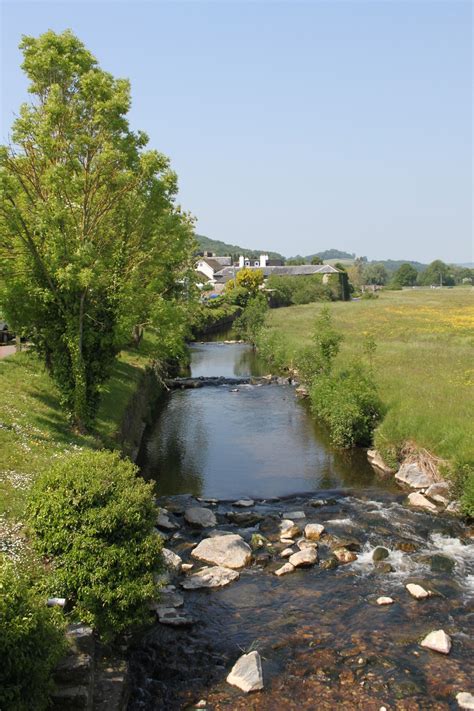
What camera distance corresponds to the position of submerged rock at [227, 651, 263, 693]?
34.7 feet

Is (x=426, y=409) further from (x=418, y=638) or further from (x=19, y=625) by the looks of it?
(x=19, y=625)

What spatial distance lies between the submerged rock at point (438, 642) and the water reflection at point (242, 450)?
10.0 meters

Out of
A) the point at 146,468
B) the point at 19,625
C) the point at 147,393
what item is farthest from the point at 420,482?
the point at 147,393

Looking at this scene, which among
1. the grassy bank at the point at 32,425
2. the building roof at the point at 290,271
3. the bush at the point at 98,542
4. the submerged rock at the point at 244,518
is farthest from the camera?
the building roof at the point at 290,271

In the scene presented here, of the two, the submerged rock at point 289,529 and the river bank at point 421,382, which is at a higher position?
the river bank at point 421,382

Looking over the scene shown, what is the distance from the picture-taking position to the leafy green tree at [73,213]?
19219mm

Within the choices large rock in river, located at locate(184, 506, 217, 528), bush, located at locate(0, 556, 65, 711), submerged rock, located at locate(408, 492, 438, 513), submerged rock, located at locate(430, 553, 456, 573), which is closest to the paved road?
large rock in river, located at locate(184, 506, 217, 528)

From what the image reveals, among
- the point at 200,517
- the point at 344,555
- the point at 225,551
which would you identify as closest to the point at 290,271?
Result: the point at 200,517

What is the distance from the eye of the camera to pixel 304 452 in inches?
1073

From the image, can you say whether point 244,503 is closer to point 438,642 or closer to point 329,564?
point 329,564

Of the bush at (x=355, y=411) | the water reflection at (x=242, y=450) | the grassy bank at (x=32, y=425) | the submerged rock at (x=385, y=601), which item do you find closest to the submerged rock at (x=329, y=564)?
the submerged rock at (x=385, y=601)

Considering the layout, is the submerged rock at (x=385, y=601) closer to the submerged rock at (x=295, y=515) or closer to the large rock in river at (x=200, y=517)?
the submerged rock at (x=295, y=515)

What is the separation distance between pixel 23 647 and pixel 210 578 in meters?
7.75

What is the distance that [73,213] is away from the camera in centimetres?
2038
